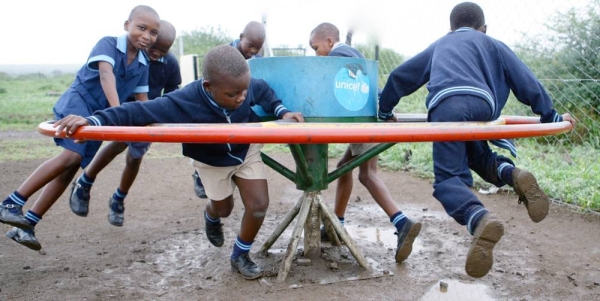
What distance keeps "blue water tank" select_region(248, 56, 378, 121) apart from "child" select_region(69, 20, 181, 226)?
0.99 m

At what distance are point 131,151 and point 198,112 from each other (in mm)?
1259

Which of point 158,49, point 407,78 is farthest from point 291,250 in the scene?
point 158,49

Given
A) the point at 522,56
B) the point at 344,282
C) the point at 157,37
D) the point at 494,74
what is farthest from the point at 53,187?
the point at 522,56

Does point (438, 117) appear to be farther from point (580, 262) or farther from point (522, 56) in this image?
point (522, 56)

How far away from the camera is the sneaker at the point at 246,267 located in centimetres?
306

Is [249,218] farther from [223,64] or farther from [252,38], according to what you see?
[252,38]

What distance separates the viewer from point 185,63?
53.1 feet

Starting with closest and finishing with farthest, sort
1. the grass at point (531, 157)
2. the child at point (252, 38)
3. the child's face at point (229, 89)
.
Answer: the child's face at point (229, 89)
the child at point (252, 38)
the grass at point (531, 157)

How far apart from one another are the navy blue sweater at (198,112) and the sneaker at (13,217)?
95 cm

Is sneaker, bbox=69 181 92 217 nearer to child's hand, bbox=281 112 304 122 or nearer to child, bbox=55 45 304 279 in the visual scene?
child, bbox=55 45 304 279

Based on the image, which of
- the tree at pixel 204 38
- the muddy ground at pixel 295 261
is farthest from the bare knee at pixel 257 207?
the tree at pixel 204 38

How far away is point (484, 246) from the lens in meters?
2.38

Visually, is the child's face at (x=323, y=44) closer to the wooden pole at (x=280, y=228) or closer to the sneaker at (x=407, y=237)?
the wooden pole at (x=280, y=228)

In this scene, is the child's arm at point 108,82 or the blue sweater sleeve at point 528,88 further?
the child's arm at point 108,82
